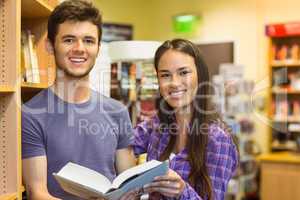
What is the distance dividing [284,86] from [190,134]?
2.88 meters

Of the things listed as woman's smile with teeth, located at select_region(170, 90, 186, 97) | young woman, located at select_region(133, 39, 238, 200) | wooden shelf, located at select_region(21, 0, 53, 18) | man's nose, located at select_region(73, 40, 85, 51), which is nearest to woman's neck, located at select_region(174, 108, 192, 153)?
young woman, located at select_region(133, 39, 238, 200)

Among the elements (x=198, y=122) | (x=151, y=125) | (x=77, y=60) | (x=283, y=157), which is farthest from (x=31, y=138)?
(x=283, y=157)

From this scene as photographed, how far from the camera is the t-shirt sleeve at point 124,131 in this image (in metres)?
1.79

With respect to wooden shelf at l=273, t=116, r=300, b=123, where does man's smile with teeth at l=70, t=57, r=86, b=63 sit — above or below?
above

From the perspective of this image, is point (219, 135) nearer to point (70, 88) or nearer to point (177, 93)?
point (177, 93)

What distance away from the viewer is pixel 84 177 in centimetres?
135

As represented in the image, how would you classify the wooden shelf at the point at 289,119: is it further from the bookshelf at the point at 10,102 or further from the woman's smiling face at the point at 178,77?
the bookshelf at the point at 10,102

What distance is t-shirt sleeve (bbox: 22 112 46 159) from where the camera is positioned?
4.98ft

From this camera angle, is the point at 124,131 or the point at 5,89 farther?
the point at 124,131

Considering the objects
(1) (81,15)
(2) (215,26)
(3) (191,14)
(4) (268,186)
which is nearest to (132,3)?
(3) (191,14)

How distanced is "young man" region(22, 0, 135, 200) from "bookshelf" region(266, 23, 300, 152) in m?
2.98

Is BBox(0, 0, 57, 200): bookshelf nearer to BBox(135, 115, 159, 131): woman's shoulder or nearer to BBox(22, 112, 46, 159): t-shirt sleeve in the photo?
BBox(22, 112, 46, 159): t-shirt sleeve

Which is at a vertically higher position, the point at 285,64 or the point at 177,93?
the point at 285,64

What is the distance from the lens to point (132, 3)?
5297 mm
